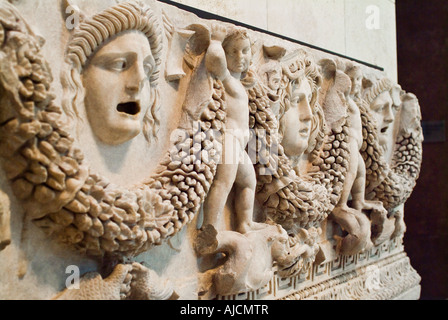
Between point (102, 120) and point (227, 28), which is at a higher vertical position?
point (227, 28)

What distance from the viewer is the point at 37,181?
1.92m

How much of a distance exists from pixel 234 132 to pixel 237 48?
463mm

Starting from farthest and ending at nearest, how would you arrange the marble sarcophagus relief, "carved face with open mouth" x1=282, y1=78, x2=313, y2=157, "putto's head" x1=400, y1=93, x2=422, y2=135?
"putto's head" x1=400, y1=93, x2=422, y2=135, "carved face with open mouth" x1=282, y1=78, x2=313, y2=157, the marble sarcophagus relief

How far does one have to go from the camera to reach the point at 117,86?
2266mm

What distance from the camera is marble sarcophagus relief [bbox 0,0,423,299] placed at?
6.40 ft

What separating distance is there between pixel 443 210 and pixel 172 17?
539cm

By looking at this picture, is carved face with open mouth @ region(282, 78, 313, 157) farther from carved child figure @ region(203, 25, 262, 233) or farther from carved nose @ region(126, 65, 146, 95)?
carved nose @ region(126, 65, 146, 95)

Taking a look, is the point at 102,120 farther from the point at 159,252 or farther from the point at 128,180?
the point at 159,252

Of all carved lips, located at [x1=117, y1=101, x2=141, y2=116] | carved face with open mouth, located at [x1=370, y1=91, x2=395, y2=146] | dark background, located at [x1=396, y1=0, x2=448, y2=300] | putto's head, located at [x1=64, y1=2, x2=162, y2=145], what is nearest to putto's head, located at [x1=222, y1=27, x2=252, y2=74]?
putto's head, located at [x1=64, y1=2, x2=162, y2=145]

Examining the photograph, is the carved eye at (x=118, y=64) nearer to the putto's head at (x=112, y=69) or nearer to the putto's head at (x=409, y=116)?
the putto's head at (x=112, y=69)

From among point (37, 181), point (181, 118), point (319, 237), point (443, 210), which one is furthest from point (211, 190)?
point (443, 210)

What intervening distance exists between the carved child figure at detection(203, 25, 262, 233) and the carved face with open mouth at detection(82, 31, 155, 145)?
0.54 metres

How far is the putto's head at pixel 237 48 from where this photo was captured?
9.43 ft

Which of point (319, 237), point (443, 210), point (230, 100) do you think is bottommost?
point (443, 210)
